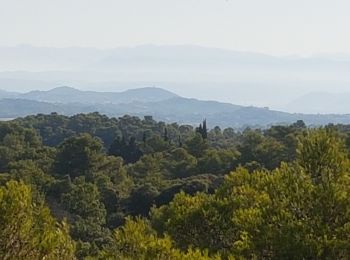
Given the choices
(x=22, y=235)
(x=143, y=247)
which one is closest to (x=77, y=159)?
(x=143, y=247)

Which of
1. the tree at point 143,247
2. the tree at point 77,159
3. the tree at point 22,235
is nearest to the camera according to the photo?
the tree at point 22,235

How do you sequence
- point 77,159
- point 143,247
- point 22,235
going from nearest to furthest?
point 22,235 → point 143,247 → point 77,159

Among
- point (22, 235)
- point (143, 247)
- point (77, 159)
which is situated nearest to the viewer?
point (22, 235)

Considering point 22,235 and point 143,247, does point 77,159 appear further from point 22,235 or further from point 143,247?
point 22,235

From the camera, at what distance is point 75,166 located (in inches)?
1827

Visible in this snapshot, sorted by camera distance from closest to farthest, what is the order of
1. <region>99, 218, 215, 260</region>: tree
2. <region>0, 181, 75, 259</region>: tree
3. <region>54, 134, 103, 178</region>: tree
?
<region>0, 181, 75, 259</region>: tree < <region>99, 218, 215, 260</region>: tree < <region>54, 134, 103, 178</region>: tree

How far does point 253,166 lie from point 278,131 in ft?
57.2

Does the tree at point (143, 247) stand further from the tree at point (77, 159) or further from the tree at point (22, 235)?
the tree at point (77, 159)

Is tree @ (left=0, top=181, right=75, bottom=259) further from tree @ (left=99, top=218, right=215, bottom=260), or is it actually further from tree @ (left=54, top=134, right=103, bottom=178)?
tree @ (left=54, top=134, right=103, bottom=178)

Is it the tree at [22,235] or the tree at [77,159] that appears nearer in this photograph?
the tree at [22,235]

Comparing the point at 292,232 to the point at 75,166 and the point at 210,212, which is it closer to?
the point at 210,212

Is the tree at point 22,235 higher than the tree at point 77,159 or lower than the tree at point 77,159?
higher

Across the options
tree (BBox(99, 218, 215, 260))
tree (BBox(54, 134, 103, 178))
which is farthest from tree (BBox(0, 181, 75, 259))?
tree (BBox(54, 134, 103, 178))

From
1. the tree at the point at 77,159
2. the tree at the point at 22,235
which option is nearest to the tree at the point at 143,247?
the tree at the point at 22,235
